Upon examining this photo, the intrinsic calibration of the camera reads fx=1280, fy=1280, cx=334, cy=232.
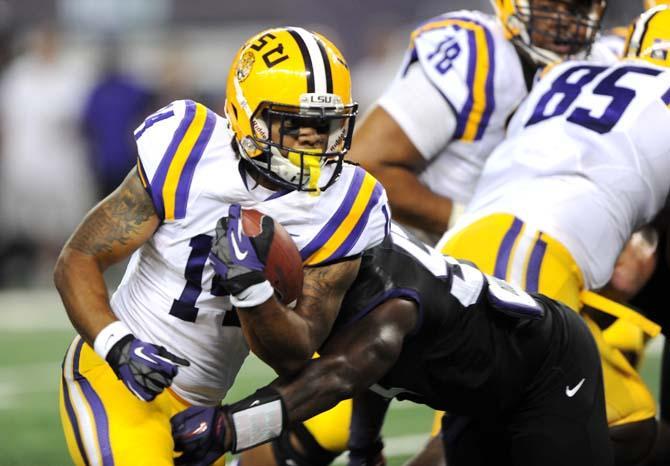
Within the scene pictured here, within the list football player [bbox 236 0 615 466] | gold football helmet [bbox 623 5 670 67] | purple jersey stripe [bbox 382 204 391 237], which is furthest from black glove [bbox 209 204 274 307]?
gold football helmet [bbox 623 5 670 67]

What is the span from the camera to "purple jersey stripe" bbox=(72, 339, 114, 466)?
10.4 ft

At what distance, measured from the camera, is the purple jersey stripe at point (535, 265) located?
147 inches

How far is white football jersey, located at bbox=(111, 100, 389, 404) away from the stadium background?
1.67 meters

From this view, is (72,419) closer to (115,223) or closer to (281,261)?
(115,223)

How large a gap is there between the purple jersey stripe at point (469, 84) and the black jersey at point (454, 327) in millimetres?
1117

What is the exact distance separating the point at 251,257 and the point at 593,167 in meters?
1.42

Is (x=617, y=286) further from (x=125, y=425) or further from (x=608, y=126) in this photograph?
(x=125, y=425)

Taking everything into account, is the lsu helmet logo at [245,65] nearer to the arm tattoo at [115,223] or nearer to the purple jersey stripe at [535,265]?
the arm tattoo at [115,223]

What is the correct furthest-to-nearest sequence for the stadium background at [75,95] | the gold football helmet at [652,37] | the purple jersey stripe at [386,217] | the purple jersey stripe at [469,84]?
the stadium background at [75,95]
the purple jersey stripe at [469,84]
the gold football helmet at [652,37]
the purple jersey stripe at [386,217]

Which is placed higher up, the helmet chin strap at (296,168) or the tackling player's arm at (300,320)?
the helmet chin strap at (296,168)

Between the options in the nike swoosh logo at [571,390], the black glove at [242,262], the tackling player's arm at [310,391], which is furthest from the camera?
the nike swoosh logo at [571,390]

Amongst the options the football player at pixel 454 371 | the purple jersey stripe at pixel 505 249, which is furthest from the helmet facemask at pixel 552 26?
the football player at pixel 454 371

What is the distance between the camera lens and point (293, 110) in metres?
3.18

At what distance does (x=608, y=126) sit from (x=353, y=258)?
3.68 ft
